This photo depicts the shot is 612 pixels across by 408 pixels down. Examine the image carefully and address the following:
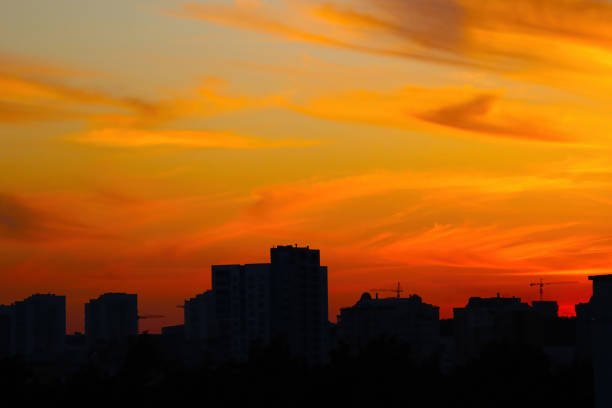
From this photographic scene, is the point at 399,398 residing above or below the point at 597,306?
below

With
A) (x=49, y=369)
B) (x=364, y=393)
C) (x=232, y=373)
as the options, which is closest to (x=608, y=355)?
(x=364, y=393)

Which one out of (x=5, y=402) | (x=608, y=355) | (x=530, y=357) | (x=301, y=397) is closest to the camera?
(x=608, y=355)

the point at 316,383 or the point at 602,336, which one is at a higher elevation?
the point at 602,336

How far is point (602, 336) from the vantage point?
53.6 meters

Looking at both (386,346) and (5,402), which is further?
(386,346)

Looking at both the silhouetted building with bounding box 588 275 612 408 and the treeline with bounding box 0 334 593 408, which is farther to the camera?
the treeline with bounding box 0 334 593 408

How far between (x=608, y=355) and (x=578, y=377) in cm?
3001

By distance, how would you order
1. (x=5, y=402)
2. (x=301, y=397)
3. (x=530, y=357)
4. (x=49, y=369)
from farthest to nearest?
(x=49, y=369), (x=530, y=357), (x=301, y=397), (x=5, y=402)

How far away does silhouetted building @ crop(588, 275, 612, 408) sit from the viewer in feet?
174

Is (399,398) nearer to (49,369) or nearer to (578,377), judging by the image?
(578,377)

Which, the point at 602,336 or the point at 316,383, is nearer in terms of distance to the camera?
the point at 602,336

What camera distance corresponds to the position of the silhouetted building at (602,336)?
53.0 m

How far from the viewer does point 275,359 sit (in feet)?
261

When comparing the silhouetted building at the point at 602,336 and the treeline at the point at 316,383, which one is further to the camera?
the treeline at the point at 316,383
